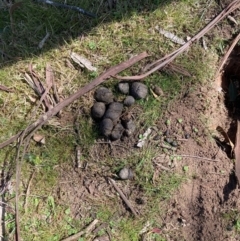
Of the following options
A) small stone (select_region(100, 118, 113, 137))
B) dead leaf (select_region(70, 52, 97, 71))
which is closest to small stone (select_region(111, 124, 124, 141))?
small stone (select_region(100, 118, 113, 137))

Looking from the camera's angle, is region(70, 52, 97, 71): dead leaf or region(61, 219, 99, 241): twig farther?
region(70, 52, 97, 71): dead leaf

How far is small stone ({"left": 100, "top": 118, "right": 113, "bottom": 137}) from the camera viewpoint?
3219mm

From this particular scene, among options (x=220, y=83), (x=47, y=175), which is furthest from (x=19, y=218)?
(x=220, y=83)

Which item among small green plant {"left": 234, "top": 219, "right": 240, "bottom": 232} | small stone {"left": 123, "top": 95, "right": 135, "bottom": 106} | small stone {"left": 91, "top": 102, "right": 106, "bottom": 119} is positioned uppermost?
small stone {"left": 123, "top": 95, "right": 135, "bottom": 106}

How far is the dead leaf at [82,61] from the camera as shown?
3396 mm

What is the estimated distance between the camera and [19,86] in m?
3.42

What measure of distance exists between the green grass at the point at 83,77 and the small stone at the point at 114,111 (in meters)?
0.18

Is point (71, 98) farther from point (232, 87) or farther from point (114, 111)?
point (232, 87)

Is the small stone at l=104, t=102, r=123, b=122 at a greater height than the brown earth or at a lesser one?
greater

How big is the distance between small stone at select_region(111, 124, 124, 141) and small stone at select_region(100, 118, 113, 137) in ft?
0.12

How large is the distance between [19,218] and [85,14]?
67.7 inches

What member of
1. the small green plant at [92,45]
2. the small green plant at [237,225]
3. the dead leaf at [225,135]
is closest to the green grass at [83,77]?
the small green plant at [92,45]

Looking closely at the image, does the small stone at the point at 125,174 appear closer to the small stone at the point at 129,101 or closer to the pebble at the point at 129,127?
the pebble at the point at 129,127

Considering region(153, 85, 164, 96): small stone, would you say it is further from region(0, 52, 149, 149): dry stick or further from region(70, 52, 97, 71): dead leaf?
region(70, 52, 97, 71): dead leaf
